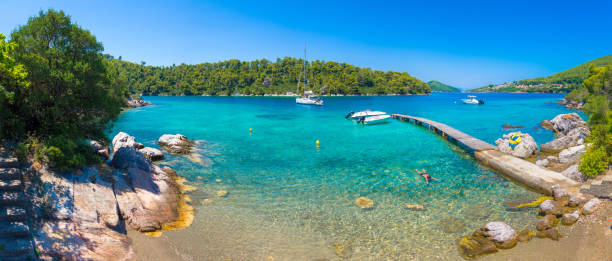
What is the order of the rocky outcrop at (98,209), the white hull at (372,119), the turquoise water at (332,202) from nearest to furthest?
the rocky outcrop at (98,209), the turquoise water at (332,202), the white hull at (372,119)

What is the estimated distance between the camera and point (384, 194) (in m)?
15.9

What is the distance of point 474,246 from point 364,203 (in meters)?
5.39

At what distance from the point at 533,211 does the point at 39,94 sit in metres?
23.2

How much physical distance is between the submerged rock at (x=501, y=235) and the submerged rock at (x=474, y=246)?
0.23 m

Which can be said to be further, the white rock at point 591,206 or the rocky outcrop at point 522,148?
the rocky outcrop at point 522,148

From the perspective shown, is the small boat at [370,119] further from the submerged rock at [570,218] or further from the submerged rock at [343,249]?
the submerged rock at [343,249]

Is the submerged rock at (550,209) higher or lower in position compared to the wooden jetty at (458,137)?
lower

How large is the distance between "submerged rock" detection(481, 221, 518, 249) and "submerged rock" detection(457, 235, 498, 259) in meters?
0.23

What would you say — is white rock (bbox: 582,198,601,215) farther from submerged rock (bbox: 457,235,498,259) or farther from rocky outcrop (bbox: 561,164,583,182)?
rocky outcrop (bbox: 561,164,583,182)

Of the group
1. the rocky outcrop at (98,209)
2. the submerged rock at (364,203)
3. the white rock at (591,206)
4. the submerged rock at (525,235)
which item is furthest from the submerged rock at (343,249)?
the white rock at (591,206)

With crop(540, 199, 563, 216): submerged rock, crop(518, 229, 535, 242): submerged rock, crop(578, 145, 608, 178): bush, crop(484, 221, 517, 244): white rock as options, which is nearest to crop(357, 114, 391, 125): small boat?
crop(578, 145, 608, 178): bush

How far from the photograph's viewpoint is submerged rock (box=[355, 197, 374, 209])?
14242 millimetres

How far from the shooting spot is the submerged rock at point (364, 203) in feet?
46.7

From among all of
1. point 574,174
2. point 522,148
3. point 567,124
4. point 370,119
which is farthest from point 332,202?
point 567,124
